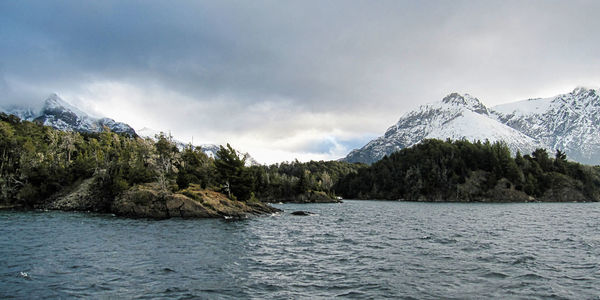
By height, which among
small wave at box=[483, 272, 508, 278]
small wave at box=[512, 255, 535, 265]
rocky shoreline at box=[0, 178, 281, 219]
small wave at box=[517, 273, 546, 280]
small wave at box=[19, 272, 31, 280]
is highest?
rocky shoreline at box=[0, 178, 281, 219]

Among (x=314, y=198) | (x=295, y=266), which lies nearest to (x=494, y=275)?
(x=295, y=266)

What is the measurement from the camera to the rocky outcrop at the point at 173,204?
225 ft

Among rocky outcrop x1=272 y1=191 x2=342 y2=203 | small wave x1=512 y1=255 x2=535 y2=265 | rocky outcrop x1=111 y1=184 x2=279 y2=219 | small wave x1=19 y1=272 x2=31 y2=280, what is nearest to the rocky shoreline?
rocky outcrop x1=111 y1=184 x2=279 y2=219

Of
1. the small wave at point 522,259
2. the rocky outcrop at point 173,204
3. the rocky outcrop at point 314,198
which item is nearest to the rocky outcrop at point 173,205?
the rocky outcrop at point 173,204

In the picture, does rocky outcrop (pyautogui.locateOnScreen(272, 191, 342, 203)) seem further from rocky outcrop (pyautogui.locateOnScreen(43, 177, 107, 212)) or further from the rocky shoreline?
rocky outcrop (pyautogui.locateOnScreen(43, 177, 107, 212))

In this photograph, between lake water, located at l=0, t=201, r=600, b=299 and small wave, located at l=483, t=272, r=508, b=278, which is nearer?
lake water, located at l=0, t=201, r=600, b=299

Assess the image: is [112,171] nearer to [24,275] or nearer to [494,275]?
[24,275]

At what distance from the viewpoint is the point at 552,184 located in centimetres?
19325

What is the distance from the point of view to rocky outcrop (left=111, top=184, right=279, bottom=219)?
6850 centimetres

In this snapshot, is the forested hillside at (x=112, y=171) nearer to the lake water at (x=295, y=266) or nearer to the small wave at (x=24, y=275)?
the lake water at (x=295, y=266)

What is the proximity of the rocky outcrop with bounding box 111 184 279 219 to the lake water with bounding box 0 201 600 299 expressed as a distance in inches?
1012

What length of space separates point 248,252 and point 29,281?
53.4ft

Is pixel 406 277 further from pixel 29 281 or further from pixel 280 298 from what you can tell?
pixel 29 281

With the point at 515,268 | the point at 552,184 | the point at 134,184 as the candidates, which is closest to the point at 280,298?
the point at 515,268
